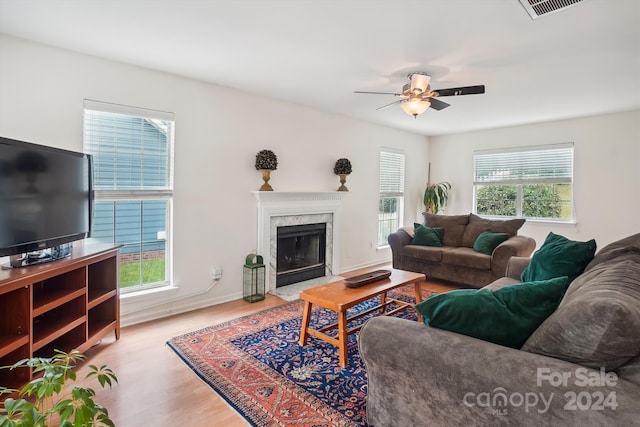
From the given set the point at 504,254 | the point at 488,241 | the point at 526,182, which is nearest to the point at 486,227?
the point at 488,241

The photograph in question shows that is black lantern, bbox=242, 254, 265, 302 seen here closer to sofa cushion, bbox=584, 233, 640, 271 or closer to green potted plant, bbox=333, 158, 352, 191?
green potted plant, bbox=333, 158, 352, 191

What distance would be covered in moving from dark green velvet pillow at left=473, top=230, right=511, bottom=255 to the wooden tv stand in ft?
13.6

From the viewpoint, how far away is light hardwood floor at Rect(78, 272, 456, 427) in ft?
6.32

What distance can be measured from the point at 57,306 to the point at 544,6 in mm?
3671

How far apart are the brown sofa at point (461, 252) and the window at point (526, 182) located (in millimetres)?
1306

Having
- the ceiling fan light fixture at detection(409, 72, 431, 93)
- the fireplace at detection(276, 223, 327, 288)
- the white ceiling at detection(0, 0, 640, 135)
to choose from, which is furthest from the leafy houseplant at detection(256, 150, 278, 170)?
the ceiling fan light fixture at detection(409, 72, 431, 93)

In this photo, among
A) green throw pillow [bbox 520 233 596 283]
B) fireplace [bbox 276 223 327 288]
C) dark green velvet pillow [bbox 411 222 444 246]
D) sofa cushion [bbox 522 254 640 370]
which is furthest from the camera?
dark green velvet pillow [bbox 411 222 444 246]

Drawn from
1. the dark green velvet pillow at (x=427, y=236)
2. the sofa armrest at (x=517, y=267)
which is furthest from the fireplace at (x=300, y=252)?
the sofa armrest at (x=517, y=267)

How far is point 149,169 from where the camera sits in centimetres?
336

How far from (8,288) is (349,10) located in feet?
8.41

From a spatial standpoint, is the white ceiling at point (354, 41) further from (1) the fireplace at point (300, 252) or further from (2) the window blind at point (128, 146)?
(1) the fireplace at point (300, 252)

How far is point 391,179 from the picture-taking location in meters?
6.18

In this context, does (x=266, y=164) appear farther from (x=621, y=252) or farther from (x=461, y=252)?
(x=621, y=252)

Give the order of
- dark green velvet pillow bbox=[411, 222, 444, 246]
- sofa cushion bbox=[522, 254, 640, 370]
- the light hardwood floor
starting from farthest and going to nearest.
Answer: dark green velvet pillow bbox=[411, 222, 444, 246] → the light hardwood floor → sofa cushion bbox=[522, 254, 640, 370]
